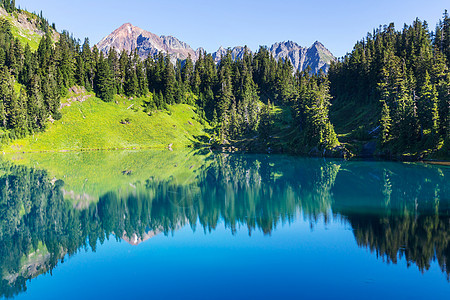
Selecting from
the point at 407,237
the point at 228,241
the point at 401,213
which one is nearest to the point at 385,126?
the point at 401,213

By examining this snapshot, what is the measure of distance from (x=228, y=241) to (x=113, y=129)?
350 ft

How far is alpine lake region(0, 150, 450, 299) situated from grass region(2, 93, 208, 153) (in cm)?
6858

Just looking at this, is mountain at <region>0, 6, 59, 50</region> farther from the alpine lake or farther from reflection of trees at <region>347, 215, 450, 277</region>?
reflection of trees at <region>347, 215, 450, 277</region>

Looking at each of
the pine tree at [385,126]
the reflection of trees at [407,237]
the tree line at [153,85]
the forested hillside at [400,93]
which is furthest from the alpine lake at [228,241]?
the tree line at [153,85]

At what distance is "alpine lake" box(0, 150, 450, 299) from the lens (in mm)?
14930

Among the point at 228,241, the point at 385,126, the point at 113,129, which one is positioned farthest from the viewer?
the point at 113,129

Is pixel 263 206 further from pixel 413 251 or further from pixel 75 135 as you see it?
pixel 75 135

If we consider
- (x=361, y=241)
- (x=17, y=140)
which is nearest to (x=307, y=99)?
(x=361, y=241)

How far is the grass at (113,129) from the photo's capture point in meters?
104

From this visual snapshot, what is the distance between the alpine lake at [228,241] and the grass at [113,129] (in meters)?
68.6

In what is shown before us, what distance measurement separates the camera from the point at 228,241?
2158cm

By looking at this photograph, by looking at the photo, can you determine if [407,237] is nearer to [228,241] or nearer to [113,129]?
[228,241]

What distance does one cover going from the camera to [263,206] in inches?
1198

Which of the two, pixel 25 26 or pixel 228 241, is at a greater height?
pixel 25 26
